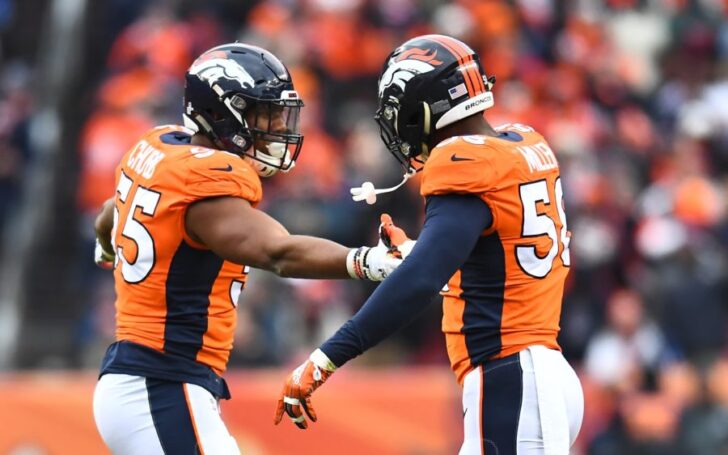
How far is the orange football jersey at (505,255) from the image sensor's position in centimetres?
Answer: 486

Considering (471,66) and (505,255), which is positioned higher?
(471,66)

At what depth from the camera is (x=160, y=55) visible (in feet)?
39.9

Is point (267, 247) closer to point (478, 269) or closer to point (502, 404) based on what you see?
point (478, 269)

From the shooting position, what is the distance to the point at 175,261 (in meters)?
5.16

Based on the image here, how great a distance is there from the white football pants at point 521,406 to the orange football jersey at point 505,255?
6 cm

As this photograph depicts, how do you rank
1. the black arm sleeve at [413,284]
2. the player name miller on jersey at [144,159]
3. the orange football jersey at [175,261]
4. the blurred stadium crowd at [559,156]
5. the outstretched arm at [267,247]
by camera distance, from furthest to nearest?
1. the blurred stadium crowd at [559,156]
2. the player name miller on jersey at [144,159]
3. the orange football jersey at [175,261]
4. the outstretched arm at [267,247]
5. the black arm sleeve at [413,284]

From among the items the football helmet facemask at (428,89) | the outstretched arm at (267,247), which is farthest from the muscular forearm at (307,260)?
the football helmet facemask at (428,89)

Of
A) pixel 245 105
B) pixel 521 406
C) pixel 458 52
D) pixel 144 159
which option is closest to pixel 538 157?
pixel 458 52

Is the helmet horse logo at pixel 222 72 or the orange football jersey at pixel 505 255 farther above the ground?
the helmet horse logo at pixel 222 72

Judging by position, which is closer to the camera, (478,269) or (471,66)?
(478,269)

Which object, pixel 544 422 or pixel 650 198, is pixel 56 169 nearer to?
pixel 650 198

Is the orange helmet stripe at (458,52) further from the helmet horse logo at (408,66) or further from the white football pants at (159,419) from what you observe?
the white football pants at (159,419)

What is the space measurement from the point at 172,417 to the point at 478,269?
126 cm

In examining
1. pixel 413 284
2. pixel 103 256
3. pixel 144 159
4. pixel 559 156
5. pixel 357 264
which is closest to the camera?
pixel 413 284
